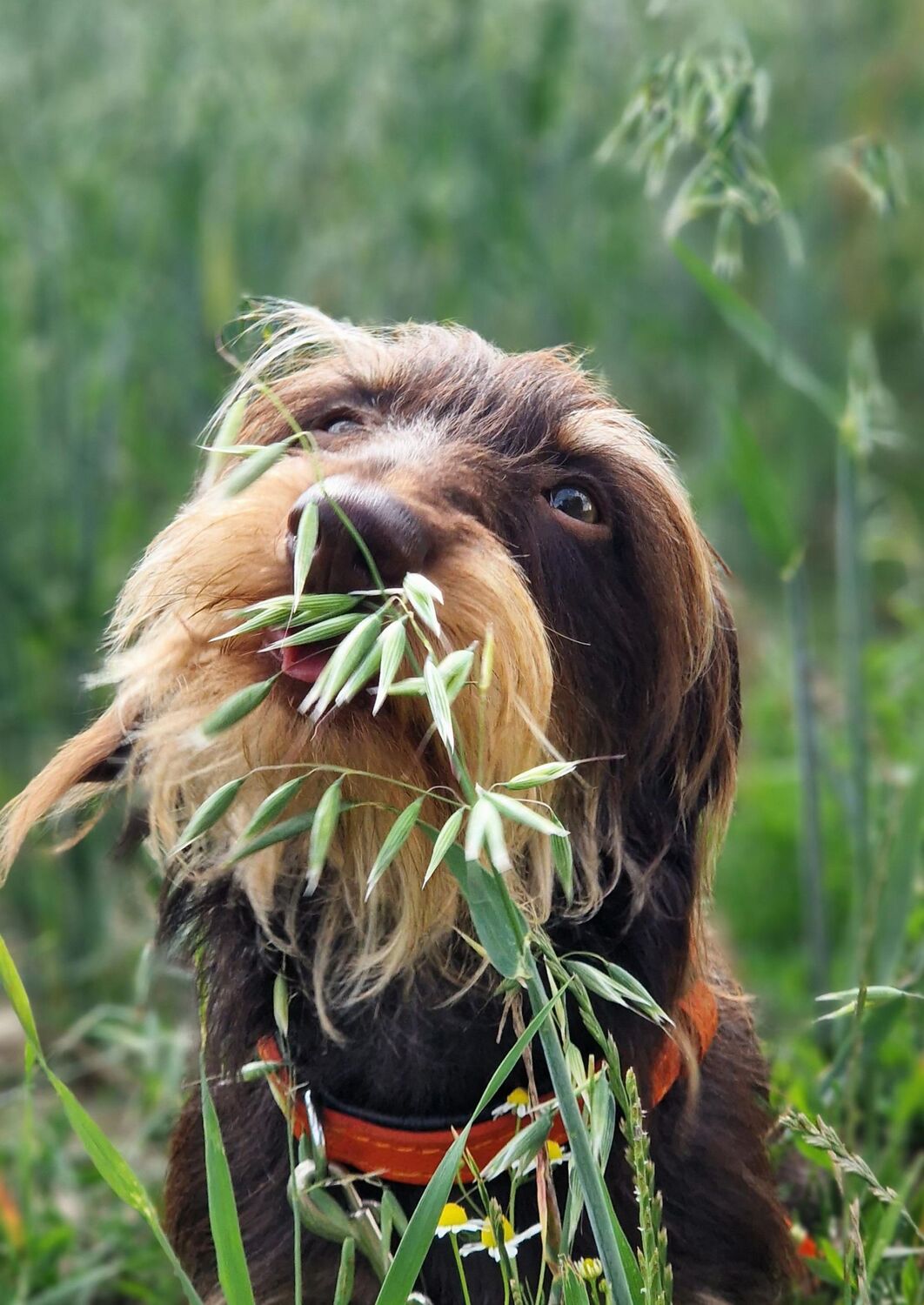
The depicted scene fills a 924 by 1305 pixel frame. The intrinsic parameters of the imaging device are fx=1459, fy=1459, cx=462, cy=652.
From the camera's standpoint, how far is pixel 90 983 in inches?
157

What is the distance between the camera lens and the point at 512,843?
6.59 feet

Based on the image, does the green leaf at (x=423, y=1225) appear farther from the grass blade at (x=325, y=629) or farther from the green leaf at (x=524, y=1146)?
the grass blade at (x=325, y=629)

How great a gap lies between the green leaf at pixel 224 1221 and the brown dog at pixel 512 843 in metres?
0.39

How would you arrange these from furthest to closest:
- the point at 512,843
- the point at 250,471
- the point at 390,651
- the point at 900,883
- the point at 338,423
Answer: the point at 900,883
the point at 338,423
the point at 512,843
the point at 250,471
the point at 390,651

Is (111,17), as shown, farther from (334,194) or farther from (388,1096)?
(388,1096)

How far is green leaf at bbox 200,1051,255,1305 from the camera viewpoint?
1.62 m

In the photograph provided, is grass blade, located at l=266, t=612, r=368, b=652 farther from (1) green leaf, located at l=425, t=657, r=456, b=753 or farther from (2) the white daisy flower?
(2) the white daisy flower

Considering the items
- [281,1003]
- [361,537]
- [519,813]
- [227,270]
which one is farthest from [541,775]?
[227,270]

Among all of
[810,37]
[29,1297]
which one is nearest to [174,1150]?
[29,1297]

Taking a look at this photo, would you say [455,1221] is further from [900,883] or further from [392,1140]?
[900,883]

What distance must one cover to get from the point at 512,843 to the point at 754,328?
112 centimetres

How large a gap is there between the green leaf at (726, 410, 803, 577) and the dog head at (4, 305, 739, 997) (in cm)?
37

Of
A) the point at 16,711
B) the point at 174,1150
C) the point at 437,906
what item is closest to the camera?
the point at 437,906

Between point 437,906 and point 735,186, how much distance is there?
1239mm
